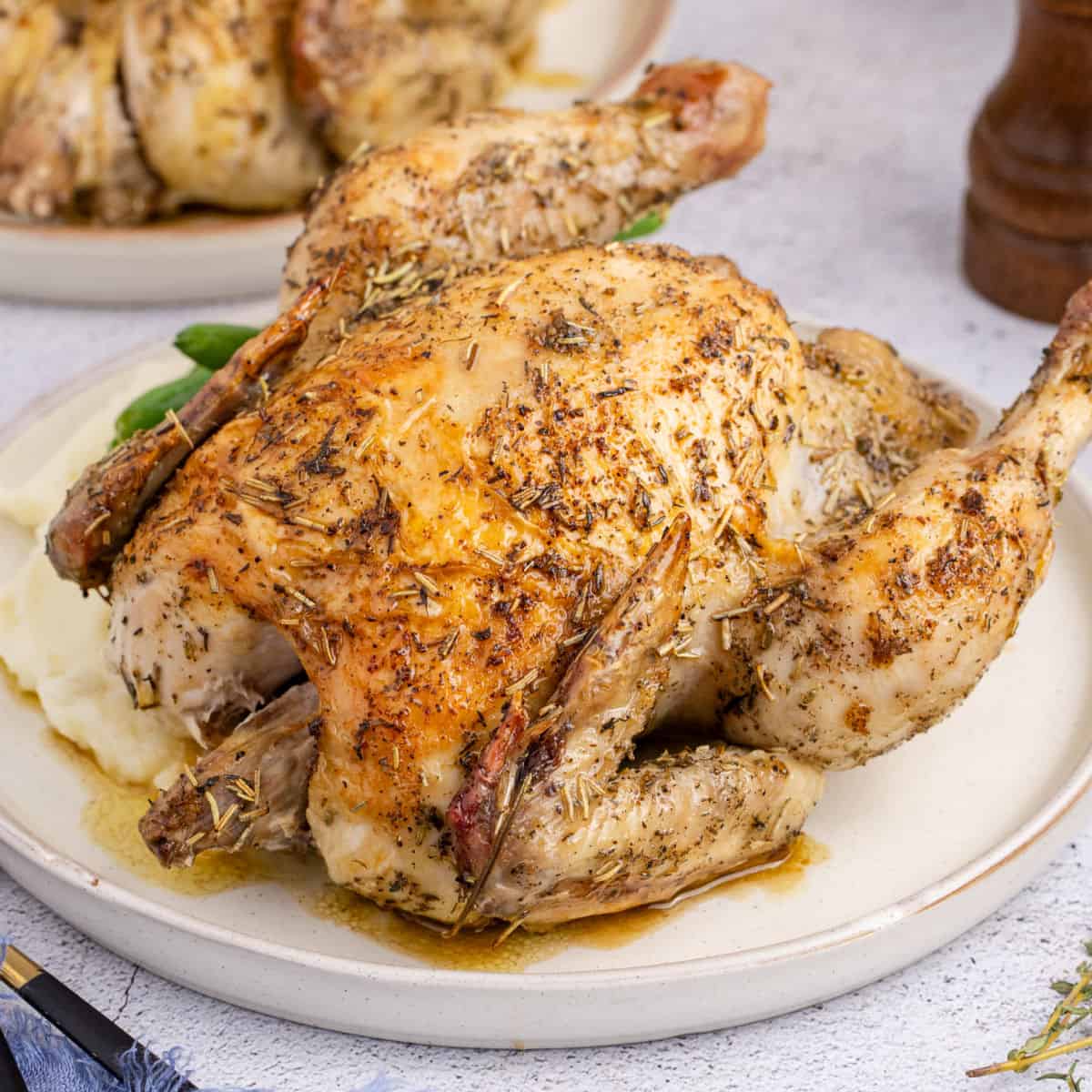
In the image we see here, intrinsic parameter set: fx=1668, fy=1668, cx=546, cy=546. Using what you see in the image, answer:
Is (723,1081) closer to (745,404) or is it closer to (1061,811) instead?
(1061,811)

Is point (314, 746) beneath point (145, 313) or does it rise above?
above

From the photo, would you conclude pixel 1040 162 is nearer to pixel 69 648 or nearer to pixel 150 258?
pixel 150 258

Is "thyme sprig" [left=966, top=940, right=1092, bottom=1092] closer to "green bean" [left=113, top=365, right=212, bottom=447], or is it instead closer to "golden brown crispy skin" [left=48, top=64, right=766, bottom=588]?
"golden brown crispy skin" [left=48, top=64, right=766, bottom=588]

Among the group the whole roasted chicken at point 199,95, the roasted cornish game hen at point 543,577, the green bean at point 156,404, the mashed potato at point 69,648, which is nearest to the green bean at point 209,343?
the green bean at point 156,404

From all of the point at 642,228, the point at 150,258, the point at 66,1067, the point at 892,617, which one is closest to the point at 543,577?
the point at 892,617

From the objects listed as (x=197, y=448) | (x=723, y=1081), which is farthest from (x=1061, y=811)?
(x=197, y=448)

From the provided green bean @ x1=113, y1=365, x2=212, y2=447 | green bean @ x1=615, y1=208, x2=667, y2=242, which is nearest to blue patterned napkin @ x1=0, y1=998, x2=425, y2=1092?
green bean @ x1=113, y1=365, x2=212, y2=447
